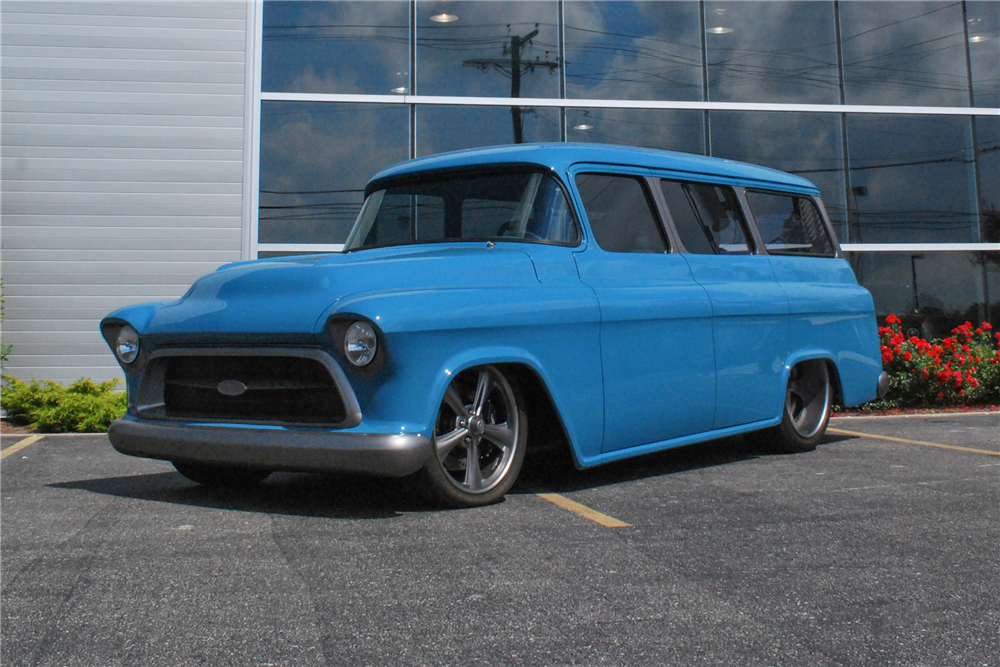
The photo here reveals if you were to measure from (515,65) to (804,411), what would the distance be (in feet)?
22.2

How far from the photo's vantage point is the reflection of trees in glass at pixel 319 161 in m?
11.3

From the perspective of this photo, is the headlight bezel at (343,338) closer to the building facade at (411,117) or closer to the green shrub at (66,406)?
the green shrub at (66,406)

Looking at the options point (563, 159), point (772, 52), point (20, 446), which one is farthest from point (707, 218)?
point (772, 52)

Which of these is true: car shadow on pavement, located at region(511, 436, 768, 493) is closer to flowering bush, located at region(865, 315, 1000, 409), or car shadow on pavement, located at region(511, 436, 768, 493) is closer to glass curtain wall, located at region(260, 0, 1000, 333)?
flowering bush, located at region(865, 315, 1000, 409)

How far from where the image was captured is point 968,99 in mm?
13492

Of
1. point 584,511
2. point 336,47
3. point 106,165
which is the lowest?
point 584,511

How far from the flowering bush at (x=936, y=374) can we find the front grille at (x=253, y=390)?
7.63 metres

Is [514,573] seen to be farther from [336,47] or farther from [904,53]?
[904,53]

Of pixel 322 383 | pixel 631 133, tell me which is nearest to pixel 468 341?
pixel 322 383

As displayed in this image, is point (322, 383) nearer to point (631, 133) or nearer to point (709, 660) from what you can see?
point (709, 660)

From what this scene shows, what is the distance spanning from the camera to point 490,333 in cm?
451

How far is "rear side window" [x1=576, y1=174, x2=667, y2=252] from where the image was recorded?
5.37m

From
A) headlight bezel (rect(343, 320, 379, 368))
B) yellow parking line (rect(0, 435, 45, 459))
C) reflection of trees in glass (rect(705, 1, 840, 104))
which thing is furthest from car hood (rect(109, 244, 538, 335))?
reflection of trees in glass (rect(705, 1, 840, 104))

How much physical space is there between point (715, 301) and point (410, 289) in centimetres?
217
